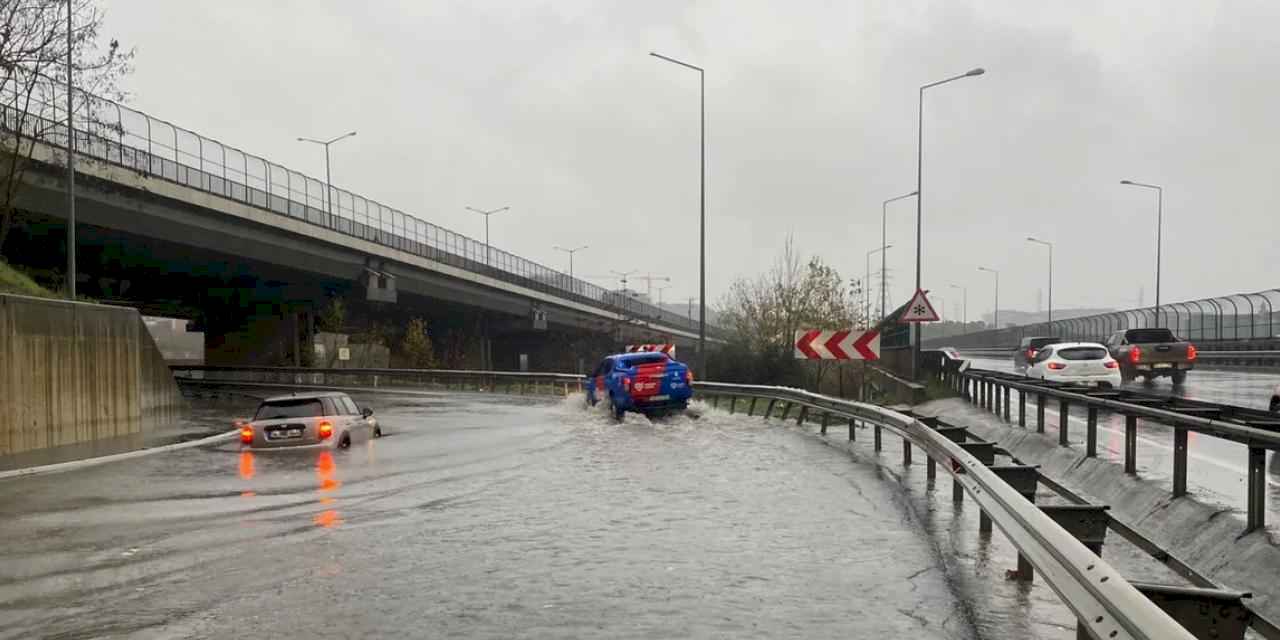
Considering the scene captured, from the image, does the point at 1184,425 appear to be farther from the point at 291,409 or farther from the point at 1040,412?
the point at 291,409

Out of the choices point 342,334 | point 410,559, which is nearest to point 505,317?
point 342,334

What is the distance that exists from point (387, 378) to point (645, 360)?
37704 millimetres

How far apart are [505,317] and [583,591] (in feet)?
250

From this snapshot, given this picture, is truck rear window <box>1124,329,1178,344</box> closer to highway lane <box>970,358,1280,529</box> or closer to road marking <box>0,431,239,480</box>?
highway lane <box>970,358,1280,529</box>

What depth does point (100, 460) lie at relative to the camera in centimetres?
2011

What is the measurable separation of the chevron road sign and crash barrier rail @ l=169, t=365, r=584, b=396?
18817 millimetres

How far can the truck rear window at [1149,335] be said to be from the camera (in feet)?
137

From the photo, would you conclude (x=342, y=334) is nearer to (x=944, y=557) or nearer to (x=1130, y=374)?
(x=1130, y=374)

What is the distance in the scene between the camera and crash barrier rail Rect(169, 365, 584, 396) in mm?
51781

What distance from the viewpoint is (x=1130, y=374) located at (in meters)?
39.7

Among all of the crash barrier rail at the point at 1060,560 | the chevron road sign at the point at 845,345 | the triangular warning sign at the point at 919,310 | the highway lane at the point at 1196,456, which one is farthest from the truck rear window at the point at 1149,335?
the crash barrier rail at the point at 1060,560

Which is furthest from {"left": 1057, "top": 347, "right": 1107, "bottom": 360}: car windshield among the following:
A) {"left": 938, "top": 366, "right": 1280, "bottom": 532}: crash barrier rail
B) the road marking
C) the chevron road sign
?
the road marking

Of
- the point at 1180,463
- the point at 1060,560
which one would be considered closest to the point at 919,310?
the point at 1180,463

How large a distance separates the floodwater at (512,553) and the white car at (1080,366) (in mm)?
16389
